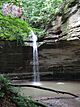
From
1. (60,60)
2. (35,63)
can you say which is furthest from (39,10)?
(60,60)

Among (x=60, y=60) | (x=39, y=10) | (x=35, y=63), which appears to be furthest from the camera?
(x=39, y=10)

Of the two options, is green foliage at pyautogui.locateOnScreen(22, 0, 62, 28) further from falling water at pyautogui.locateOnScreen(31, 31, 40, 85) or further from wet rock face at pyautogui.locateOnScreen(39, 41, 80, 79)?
wet rock face at pyautogui.locateOnScreen(39, 41, 80, 79)

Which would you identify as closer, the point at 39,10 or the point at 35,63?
the point at 35,63

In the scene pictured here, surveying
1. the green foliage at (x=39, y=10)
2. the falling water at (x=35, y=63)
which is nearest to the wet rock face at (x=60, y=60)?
the falling water at (x=35, y=63)

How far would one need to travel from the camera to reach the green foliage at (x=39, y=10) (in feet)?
53.7

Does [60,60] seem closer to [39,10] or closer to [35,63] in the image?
[35,63]

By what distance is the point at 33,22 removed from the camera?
16.7m

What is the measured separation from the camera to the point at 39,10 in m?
18.6

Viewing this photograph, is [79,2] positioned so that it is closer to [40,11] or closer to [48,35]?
[48,35]

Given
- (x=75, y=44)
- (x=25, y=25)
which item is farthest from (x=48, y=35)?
(x=25, y=25)

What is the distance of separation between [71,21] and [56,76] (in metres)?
3.21

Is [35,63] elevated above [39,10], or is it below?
below

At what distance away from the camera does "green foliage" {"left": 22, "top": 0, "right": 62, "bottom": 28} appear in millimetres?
16375

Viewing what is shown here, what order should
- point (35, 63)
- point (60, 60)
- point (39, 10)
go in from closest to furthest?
point (60, 60)
point (35, 63)
point (39, 10)
